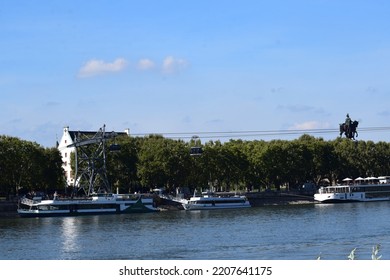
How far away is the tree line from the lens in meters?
100

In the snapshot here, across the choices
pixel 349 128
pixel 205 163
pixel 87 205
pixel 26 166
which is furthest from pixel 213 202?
pixel 349 128

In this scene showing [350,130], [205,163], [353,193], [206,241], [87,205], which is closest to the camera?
[350,130]

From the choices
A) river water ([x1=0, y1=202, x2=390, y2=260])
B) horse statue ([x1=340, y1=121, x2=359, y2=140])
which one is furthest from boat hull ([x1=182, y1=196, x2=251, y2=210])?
horse statue ([x1=340, y1=121, x2=359, y2=140])

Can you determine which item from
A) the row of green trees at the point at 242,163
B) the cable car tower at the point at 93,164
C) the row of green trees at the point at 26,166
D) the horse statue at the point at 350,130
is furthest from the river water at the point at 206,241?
the row of green trees at the point at 242,163

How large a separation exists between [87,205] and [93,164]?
7883 millimetres

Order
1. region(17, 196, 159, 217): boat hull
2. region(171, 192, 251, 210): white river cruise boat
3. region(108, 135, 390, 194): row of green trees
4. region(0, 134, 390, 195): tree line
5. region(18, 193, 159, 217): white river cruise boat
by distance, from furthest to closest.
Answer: region(108, 135, 390, 194): row of green trees, region(171, 192, 251, 210): white river cruise boat, region(0, 134, 390, 195): tree line, region(18, 193, 159, 217): white river cruise boat, region(17, 196, 159, 217): boat hull

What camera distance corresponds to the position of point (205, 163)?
118 meters

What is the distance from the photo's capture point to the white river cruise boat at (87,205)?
92375mm

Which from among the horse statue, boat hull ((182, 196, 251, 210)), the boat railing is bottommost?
boat hull ((182, 196, 251, 210))

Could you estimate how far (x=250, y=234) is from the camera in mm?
52312

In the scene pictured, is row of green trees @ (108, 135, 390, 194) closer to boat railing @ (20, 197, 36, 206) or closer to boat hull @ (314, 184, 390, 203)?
boat hull @ (314, 184, 390, 203)

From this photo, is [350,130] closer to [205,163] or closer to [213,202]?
[213,202]

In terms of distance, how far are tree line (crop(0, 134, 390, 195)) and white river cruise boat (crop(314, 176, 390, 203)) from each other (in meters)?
7.26

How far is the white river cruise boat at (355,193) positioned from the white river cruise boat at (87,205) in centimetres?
2921
